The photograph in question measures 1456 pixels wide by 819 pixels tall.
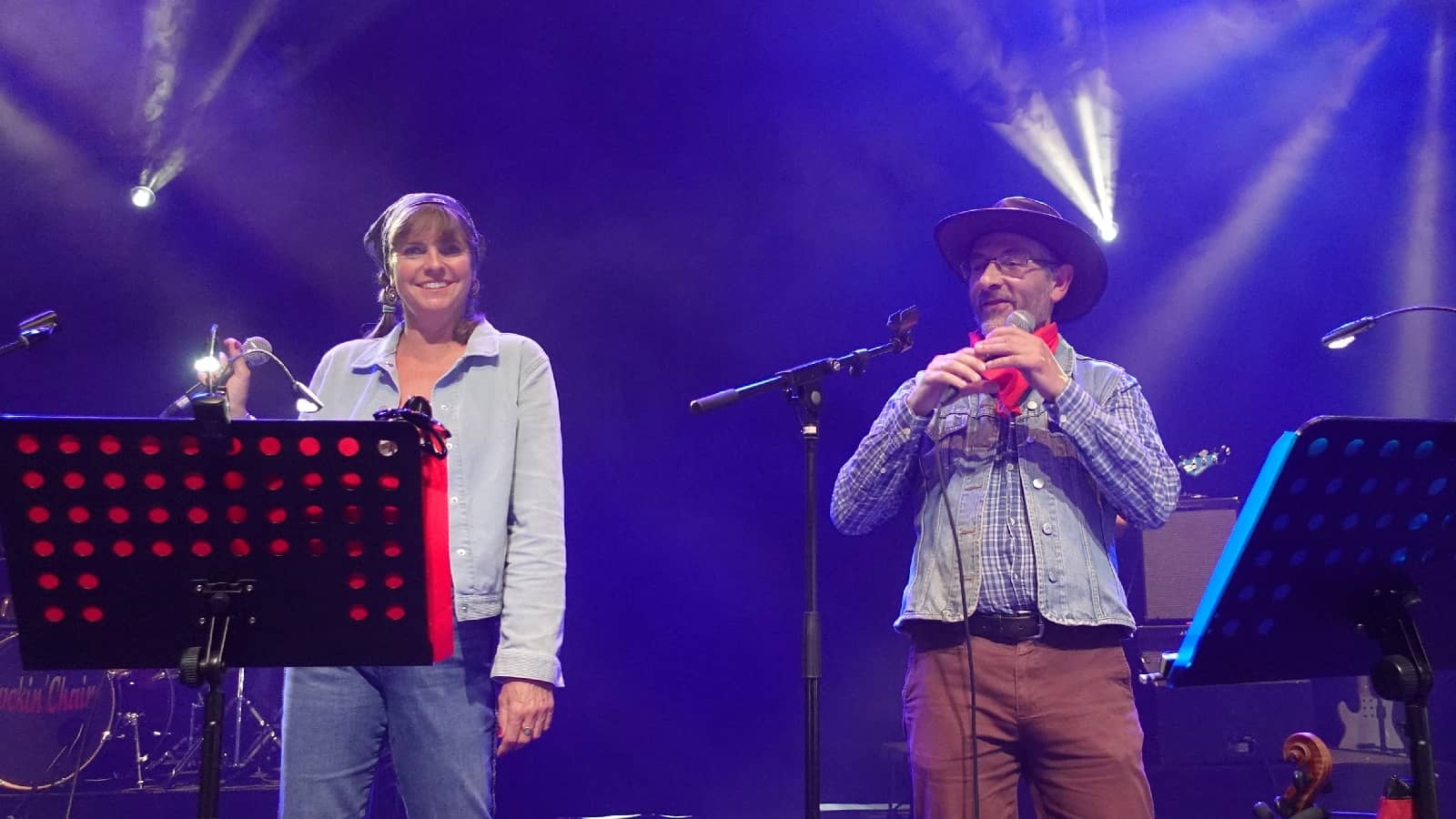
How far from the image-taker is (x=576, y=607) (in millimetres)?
6027

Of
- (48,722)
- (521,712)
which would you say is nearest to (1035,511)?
(521,712)

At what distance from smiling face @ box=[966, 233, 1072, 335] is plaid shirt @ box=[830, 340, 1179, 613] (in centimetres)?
25

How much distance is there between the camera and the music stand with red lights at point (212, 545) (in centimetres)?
179

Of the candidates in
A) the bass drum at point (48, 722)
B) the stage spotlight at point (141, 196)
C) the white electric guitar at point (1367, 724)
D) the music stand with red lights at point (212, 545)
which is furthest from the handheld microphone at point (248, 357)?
the white electric guitar at point (1367, 724)

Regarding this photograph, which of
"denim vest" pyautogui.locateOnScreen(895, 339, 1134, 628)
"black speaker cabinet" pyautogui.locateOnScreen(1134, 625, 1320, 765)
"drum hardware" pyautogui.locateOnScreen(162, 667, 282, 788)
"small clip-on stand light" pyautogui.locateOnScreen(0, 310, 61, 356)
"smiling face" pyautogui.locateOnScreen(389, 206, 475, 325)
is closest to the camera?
"denim vest" pyautogui.locateOnScreen(895, 339, 1134, 628)

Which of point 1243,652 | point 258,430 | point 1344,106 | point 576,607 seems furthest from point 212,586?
point 1344,106

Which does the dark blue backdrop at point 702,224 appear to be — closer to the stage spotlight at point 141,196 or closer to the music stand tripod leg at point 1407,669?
the stage spotlight at point 141,196

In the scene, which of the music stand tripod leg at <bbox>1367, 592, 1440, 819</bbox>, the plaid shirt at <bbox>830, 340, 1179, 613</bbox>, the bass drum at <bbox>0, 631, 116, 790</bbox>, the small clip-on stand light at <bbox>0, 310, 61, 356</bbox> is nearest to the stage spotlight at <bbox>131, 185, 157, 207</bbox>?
the bass drum at <bbox>0, 631, 116, 790</bbox>

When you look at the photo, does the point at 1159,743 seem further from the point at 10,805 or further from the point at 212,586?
the point at 10,805

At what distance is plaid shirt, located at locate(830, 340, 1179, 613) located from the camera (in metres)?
2.53

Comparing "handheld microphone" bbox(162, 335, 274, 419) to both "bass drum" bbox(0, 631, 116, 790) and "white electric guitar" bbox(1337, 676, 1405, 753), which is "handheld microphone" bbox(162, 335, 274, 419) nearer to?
"bass drum" bbox(0, 631, 116, 790)

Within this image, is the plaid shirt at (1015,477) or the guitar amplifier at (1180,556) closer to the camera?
the plaid shirt at (1015,477)

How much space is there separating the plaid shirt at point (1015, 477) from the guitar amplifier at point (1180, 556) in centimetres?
312

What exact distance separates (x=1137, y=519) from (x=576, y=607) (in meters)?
3.87
